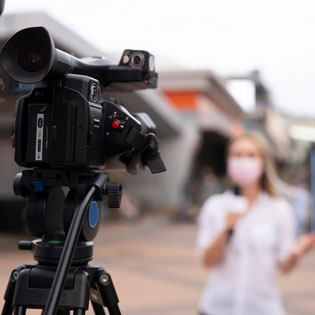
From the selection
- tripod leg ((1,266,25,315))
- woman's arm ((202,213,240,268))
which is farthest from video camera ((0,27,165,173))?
woman's arm ((202,213,240,268))

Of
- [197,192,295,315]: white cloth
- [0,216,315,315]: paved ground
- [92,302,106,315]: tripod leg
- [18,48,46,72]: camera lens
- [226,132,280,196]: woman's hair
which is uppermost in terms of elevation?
[18,48,46,72]: camera lens

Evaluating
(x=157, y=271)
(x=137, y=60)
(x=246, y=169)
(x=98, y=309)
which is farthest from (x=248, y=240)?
(x=157, y=271)

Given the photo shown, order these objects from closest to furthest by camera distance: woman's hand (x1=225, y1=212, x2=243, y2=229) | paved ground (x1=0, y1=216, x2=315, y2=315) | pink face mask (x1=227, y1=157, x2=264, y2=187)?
woman's hand (x1=225, y1=212, x2=243, y2=229) → pink face mask (x1=227, y1=157, x2=264, y2=187) → paved ground (x1=0, y1=216, x2=315, y2=315)

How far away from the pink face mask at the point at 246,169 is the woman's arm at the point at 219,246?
392 millimetres

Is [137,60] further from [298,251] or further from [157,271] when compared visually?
[157,271]

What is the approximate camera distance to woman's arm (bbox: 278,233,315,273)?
Answer: 277 cm

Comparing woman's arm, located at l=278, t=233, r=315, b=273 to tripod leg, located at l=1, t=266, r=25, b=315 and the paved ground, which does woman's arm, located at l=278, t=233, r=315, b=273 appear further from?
tripod leg, located at l=1, t=266, r=25, b=315

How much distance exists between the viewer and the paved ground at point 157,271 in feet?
17.4

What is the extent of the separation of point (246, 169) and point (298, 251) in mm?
539

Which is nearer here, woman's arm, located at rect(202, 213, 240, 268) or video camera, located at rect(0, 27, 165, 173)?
video camera, located at rect(0, 27, 165, 173)

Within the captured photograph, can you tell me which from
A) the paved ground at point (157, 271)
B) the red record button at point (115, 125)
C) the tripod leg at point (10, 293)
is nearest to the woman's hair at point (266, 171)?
the paved ground at point (157, 271)

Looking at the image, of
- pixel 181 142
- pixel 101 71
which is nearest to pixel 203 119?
pixel 181 142

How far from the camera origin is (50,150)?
1309mm

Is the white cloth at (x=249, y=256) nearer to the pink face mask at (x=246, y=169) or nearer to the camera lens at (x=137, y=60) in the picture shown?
the pink face mask at (x=246, y=169)
